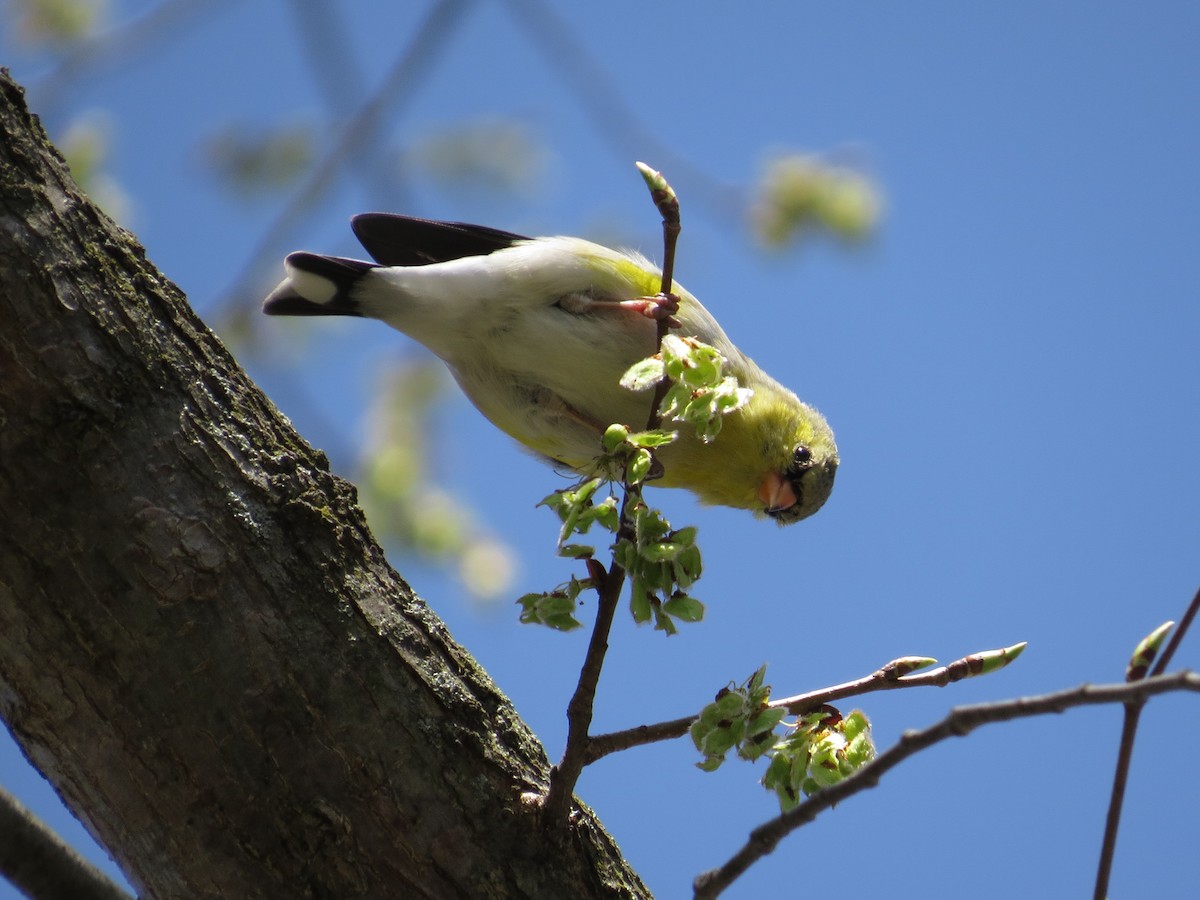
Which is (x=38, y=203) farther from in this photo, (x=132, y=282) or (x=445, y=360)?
(x=445, y=360)

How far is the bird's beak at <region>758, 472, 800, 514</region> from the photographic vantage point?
10.8 ft

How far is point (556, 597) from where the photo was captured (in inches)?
67.4

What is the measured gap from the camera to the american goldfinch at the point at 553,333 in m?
2.92

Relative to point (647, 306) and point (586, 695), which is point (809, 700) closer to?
point (586, 695)

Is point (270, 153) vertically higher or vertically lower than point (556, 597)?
higher

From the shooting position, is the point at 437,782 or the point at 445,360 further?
the point at 445,360

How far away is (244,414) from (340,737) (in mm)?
546

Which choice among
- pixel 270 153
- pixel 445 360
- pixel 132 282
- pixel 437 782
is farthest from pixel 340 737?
pixel 270 153

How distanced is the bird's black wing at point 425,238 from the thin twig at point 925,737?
2.31 m

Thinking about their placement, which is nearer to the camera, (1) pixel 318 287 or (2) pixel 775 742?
(2) pixel 775 742

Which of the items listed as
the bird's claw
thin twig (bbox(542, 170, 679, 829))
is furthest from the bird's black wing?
thin twig (bbox(542, 170, 679, 829))

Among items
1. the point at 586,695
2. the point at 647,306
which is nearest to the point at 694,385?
the point at 586,695

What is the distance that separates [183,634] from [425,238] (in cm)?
202

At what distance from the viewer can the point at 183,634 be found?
157 centimetres
